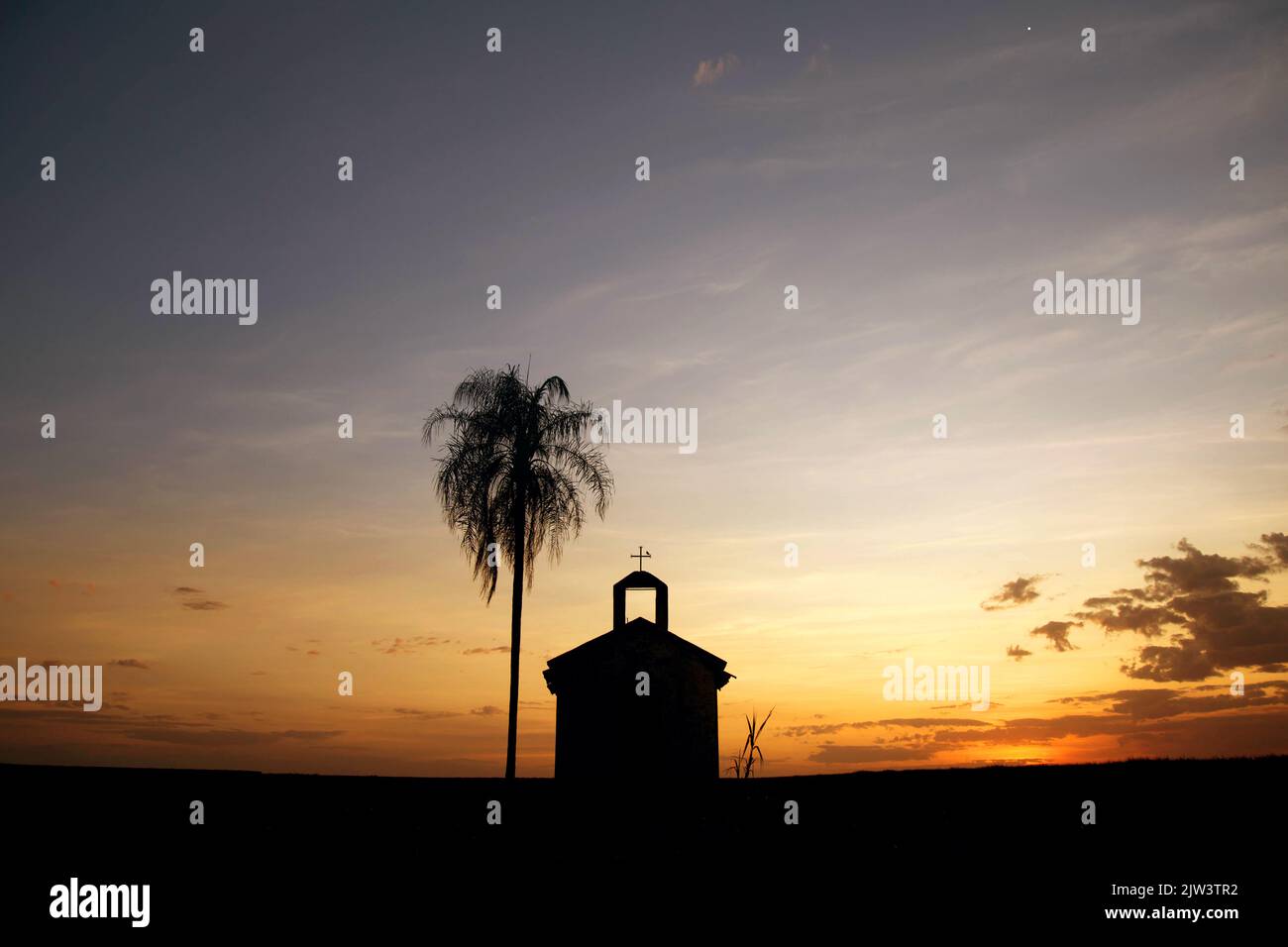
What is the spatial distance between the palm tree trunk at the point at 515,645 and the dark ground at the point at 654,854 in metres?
3.06

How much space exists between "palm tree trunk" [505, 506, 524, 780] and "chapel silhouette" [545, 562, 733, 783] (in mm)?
3245

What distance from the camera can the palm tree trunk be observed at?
95.3ft

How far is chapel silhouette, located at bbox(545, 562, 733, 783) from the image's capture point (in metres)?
31.8

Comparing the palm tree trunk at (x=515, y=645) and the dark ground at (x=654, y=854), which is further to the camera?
the palm tree trunk at (x=515, y=645)

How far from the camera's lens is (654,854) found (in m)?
17.3

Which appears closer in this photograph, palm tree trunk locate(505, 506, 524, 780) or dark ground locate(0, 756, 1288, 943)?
dark ground locate(0, 756, 1288, 943)

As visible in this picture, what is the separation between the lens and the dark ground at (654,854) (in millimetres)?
12773

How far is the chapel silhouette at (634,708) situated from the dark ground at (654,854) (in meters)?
6.01

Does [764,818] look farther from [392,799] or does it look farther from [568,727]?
[568,727]

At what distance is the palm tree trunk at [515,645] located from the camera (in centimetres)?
2905

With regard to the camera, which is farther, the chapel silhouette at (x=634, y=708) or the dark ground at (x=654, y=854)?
the chapel silhouette at (x=634, y=708)
